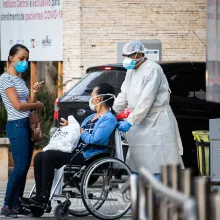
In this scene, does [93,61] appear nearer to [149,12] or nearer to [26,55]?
[149,12]

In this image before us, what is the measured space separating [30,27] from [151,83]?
10.4 m

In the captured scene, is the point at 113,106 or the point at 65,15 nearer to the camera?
the point at 113,106

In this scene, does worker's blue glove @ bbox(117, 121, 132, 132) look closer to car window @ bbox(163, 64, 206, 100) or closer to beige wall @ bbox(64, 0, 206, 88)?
car window @ bbox(163, 64, 206, 100)

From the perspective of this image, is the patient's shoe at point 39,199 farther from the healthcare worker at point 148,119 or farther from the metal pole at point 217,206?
the metal pole at point 217,206

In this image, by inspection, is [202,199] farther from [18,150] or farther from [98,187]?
[18,150]

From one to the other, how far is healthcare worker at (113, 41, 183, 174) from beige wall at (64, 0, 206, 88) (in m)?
9.12

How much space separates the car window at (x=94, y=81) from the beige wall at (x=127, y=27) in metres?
5.45

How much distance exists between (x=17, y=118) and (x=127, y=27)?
9.30 meters

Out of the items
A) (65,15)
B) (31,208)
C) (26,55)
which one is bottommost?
(31,208)

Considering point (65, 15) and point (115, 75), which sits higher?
point (65, 15)

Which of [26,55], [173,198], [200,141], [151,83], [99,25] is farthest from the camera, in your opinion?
[99,25]

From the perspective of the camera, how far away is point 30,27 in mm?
18938

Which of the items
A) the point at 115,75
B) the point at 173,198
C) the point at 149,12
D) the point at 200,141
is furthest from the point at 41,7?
the point at 173,198

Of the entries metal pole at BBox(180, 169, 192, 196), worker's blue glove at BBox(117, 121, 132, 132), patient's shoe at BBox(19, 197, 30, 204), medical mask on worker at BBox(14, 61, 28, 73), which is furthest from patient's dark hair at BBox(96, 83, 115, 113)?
metal pole at BBox(180, 169, 192, 196)
